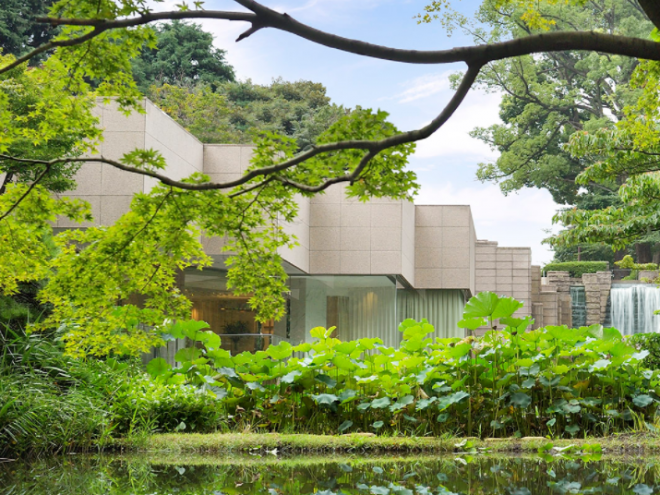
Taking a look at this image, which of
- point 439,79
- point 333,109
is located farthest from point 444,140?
point 333,109

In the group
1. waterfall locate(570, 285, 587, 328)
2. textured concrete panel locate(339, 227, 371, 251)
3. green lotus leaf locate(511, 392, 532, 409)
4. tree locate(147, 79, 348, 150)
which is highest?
tree locate(147, 79, 348, 150)

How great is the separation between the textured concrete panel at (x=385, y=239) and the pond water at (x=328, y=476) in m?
8.65

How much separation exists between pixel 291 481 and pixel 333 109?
84.1 feet

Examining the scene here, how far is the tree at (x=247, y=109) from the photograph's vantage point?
2517 cm

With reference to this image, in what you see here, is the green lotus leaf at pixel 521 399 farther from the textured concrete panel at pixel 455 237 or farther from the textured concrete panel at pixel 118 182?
the textured concrete panel at pixel 455 237

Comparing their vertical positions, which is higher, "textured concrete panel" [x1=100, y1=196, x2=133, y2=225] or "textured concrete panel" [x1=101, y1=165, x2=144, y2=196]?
"textured concrete panel" [x1=101, y1=165, x2=144, y2=196]

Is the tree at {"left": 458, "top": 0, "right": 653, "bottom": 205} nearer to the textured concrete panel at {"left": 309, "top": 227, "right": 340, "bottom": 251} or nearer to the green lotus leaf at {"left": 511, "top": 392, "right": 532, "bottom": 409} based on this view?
the textured concrete panel at {"left": 309, "top": 227, "right": 340, "bottom": 251}

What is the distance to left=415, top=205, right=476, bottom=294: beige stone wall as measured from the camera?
53.1 feet

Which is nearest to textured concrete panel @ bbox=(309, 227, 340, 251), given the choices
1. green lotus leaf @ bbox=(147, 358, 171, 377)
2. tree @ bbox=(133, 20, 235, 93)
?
green lotus leaf @ bbox=(147, 358, 171, 377)

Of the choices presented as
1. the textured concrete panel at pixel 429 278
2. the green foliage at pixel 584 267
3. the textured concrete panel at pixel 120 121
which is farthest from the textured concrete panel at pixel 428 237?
the green foliage at pixel 584 267

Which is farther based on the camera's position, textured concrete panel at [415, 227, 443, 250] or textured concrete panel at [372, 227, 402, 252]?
textured concrete panel at [415, 227, 443, 250]

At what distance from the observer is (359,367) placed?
6543mm

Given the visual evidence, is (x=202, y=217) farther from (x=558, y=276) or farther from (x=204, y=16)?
(x=558, y=276)

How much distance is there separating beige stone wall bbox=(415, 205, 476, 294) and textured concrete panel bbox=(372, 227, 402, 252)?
2.36m
